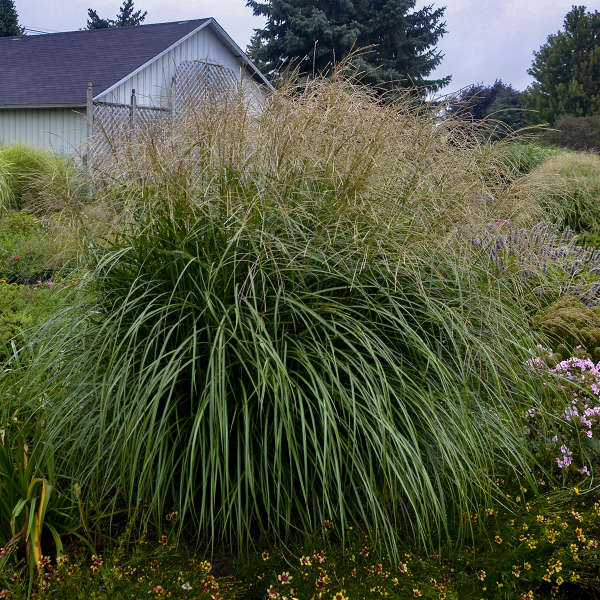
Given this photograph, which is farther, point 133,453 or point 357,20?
point 357,20

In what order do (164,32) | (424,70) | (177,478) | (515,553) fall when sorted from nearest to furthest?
(515,553)
(177,478)
(164,32)
(424,70)

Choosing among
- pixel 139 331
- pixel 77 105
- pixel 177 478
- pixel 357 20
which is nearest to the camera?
pixel 177 478

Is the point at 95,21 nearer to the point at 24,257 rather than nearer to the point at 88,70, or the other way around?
the point at 88,70

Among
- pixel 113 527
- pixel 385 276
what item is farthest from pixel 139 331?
pixel 385 276

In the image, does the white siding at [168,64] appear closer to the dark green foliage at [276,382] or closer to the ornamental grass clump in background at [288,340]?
the ornamental grass clump in background at [288,340]

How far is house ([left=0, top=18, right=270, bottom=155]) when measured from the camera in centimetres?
1513

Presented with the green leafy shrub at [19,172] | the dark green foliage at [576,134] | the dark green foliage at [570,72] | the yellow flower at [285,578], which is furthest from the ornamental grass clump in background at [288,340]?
the dark green foliage at [570,72]

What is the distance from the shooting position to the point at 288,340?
2.28 metres

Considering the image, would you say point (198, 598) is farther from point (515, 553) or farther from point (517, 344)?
point (517, 344)

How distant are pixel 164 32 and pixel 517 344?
1720 centimetres

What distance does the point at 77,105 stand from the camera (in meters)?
14.3

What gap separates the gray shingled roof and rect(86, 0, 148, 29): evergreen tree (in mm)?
24794

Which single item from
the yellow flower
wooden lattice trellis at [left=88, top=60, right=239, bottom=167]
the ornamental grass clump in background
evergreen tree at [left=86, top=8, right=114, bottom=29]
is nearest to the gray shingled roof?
wooden lattice trellis at [left=88, top=60, right=239, bottom=167]

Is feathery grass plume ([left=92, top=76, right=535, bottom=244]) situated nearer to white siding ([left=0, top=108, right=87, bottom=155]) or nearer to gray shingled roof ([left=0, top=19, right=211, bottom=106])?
gray shingled roof ([left=0, top=19, right=211, bottom=106])
